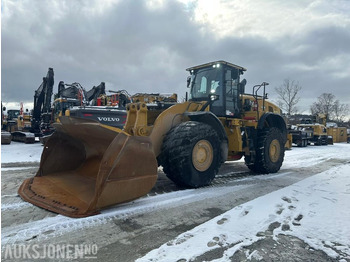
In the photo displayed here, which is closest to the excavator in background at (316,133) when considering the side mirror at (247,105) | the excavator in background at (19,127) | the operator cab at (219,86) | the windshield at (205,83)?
the side mirror at (247,105)

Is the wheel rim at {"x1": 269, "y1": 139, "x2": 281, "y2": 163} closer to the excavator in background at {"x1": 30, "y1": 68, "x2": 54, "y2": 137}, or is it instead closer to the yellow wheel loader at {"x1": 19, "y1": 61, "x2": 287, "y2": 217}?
the yellow wheel loader at {"x1": 19, "y1": 61, "x2": 287, "y2": 217}

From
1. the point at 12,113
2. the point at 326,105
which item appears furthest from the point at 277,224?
the point at 326,105

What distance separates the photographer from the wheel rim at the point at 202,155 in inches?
199

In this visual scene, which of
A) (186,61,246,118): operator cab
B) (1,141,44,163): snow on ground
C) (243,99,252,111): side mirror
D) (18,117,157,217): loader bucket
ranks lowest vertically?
(1,141,44,163): snow on ground

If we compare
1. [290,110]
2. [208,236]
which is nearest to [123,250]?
[208,236]

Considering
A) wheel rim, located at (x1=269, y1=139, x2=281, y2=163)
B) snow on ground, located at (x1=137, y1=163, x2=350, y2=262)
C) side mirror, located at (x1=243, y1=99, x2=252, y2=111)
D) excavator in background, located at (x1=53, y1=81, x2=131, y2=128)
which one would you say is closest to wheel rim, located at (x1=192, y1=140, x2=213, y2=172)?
snow on ground, located at (x1=137, y1=163, x2=350, y2=262)

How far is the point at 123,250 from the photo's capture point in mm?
2713

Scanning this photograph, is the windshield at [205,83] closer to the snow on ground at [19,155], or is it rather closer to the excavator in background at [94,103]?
the excavator in background at [94,103]

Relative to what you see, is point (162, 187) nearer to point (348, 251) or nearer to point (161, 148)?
point (161, 148)

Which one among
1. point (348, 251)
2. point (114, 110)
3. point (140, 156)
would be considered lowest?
point (348, 251)

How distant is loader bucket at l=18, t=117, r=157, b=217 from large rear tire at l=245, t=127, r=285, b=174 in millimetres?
4029

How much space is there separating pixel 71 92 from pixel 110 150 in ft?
44.3

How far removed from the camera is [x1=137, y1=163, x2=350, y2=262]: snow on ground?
2766mm

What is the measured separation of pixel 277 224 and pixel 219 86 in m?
4.00
